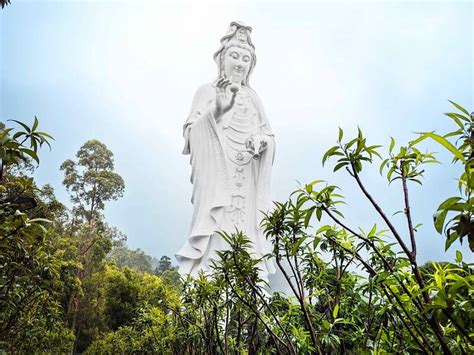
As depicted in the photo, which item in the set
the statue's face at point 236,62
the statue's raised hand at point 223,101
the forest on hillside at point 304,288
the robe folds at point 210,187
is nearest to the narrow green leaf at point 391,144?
the forest on hillside at point 304,288

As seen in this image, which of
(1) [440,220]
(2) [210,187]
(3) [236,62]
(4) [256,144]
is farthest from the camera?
(3) [236,62]

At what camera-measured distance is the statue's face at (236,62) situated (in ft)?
25.2

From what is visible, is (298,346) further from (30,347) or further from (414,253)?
(30,347)

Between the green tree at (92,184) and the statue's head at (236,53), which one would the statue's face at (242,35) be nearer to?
the statue's head at (236,53)

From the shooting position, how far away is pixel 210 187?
7078 mm

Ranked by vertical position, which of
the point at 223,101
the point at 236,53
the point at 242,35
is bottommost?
the point at 223,101

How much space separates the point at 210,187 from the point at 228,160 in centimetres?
59

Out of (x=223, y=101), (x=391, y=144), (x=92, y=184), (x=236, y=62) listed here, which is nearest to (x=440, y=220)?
(x=391, y=144)

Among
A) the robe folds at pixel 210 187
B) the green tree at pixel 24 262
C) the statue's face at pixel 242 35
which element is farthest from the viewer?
the statue's face at pixel 242 35

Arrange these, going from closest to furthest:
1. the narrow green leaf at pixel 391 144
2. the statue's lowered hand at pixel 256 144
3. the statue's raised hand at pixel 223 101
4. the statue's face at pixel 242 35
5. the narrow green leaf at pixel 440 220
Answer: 1. the narrow green leaf at pixel 440 220
2. the narrow green leaf at pixel 391 144
3. the statue's raised hand at pixel 223 101
4. the statue's lowered hand at pixel 256 144
5. the statue's face at pixel 242 35

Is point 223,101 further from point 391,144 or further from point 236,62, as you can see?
point 391,144

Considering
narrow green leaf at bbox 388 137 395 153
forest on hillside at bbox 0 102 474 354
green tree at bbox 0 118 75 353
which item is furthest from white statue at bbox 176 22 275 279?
narrow green leaf at bbox 388 137 395 153

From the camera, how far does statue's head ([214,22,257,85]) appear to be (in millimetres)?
7691

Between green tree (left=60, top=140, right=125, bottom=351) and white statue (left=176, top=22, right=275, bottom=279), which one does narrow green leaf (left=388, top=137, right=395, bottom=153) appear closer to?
white statue (left=176, top=22, right=275, bottom=279)
